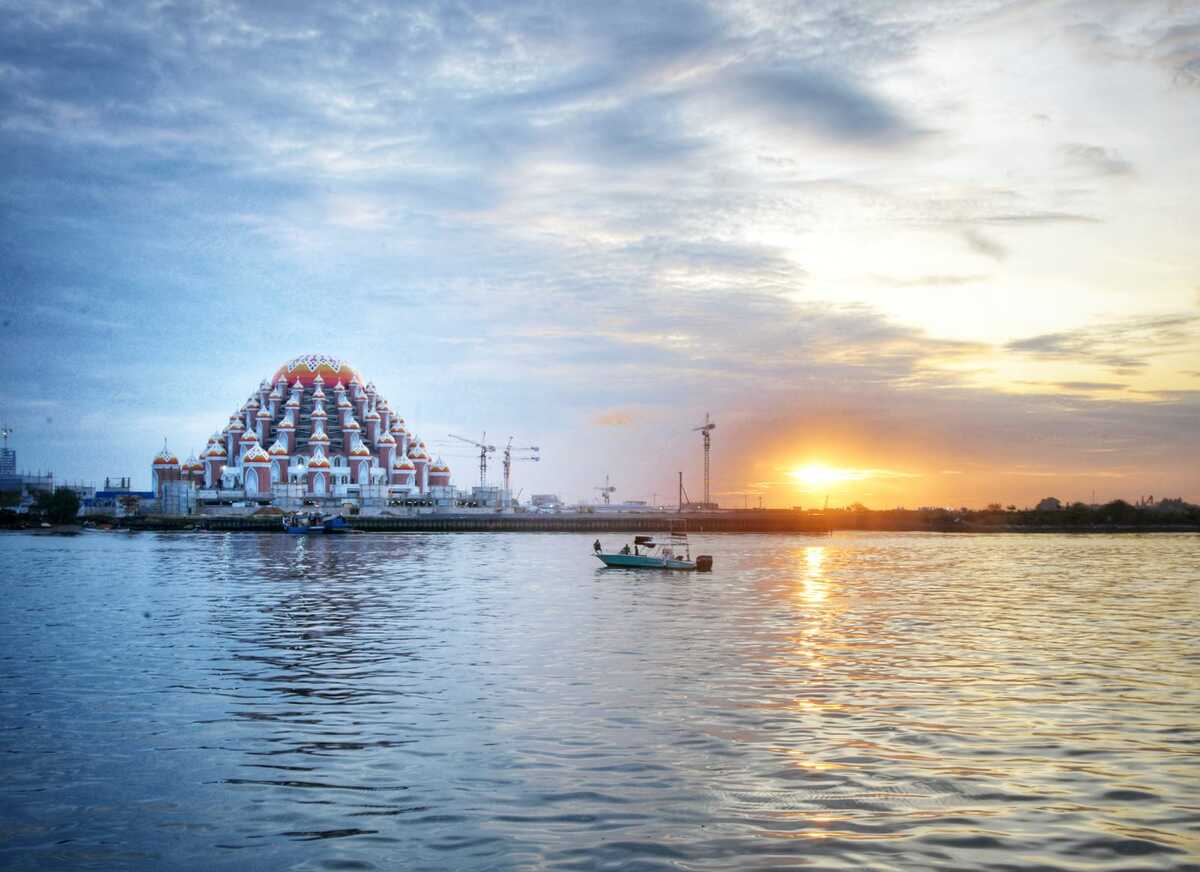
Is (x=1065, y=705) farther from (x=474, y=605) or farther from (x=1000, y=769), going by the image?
(x=474, y=605)

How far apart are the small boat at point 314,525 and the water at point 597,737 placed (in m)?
104

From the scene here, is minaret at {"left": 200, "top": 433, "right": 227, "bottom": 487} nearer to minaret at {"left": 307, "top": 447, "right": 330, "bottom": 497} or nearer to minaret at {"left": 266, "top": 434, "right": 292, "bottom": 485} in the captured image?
minaret at {"left": 266, "top": 434, "right": 292, "bottom": 485}

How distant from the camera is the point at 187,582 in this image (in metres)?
62.5

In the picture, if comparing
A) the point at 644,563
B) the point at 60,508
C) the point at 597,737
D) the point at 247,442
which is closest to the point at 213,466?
the point at 247,442

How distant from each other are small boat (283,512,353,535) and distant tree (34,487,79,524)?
50.2 m

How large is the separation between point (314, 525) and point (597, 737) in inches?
5385

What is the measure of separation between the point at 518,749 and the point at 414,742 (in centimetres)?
217

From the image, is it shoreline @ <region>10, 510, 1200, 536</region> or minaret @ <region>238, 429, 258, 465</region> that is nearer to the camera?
shoreline @ <region>10, 510, 1200, 536</region>

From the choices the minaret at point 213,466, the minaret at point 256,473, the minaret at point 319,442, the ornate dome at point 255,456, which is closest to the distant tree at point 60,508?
the minaret at point 213,466

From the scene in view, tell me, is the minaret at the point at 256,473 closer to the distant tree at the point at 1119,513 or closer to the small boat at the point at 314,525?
the small boat at the point at 314,525

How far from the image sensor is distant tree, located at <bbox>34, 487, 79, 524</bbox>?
182m

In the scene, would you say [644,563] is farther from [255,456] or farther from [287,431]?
[287,431]

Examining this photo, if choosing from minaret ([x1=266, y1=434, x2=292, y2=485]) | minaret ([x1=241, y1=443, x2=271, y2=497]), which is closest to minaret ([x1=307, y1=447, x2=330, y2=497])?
minaret ([x1=266, y1=434, x2=292, y2=485])

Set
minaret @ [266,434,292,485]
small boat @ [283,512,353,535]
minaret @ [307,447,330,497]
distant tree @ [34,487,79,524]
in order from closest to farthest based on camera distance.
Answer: small boat @ [283,512,353,535] → distant tree @ [34,487,79,524] → minaret @ [307,447,330,497] → minaret @ [266,434,292,485]
